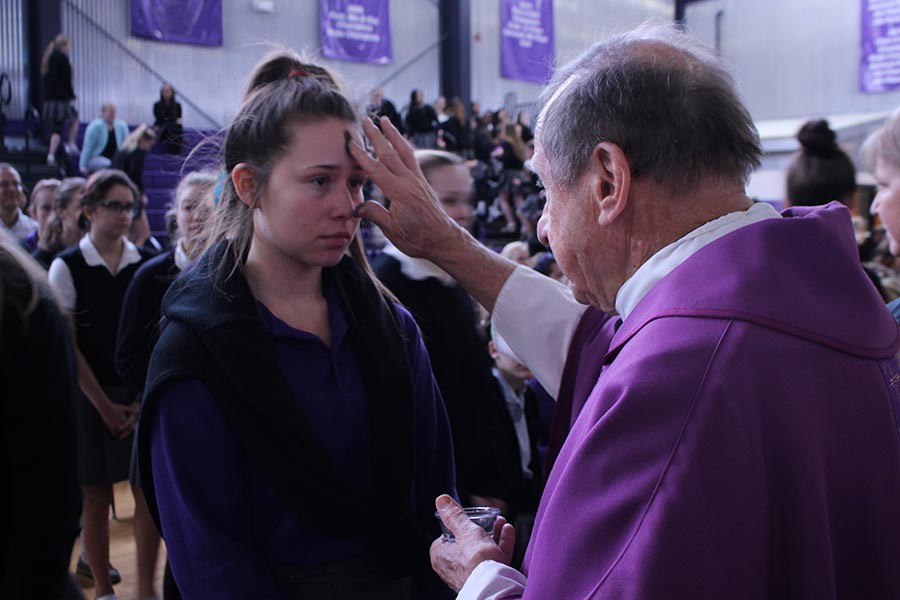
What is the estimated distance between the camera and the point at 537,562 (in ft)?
2.92

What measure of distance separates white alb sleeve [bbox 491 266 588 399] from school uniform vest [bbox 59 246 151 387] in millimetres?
2179

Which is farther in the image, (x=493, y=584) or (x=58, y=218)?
(x=58, y=218)

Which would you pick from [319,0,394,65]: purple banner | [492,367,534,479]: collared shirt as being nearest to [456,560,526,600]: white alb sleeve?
[492,367,534,479]: collared shirt

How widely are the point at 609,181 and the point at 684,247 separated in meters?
→ 0.12

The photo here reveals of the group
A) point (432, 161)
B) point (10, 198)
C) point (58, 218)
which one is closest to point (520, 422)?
point (432, 161)

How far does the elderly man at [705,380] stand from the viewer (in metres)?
0.79

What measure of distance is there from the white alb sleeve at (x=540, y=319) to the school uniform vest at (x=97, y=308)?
2179mm

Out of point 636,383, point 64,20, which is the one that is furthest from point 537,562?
point 64,20

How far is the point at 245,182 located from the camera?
1.58m

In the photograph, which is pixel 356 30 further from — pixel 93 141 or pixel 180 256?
pixel 180 256

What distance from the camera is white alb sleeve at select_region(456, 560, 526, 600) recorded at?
0.99m

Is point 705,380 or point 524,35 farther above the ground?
point 524,35

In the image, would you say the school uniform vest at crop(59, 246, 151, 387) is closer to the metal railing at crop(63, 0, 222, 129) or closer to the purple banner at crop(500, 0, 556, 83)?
the metal railing at crop(63, 0, 222, 129)


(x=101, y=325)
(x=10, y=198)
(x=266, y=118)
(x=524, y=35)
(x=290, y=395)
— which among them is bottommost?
(x=101, y=325)
